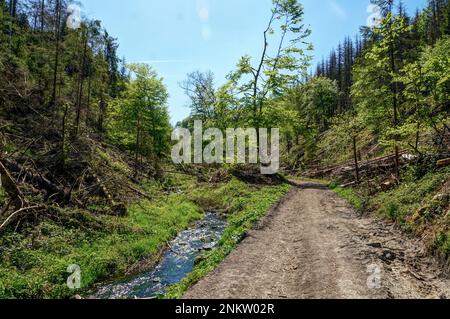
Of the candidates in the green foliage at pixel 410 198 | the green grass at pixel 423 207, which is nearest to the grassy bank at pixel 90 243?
the green foliage at pixel 410 198

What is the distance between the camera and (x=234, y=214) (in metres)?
20.4

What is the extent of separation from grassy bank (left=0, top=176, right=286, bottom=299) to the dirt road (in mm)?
1618

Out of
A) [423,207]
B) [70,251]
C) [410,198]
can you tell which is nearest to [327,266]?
[423,207]

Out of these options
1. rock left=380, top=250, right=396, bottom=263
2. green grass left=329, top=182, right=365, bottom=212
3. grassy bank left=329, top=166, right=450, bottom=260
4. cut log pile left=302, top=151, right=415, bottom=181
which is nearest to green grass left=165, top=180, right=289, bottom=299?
green grass left=329, top=182, right=365, bottom=212

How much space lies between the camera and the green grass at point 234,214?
10.0 meters

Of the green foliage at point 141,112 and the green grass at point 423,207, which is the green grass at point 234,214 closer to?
the green grass at point 423,207

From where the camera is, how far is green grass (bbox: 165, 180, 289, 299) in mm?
10004

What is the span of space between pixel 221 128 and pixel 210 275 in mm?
25960

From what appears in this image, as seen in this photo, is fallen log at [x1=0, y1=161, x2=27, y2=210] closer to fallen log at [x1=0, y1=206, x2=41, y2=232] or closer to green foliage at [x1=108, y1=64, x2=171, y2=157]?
fallen log at [x1=0, y1=206, x2=41, y2=232]

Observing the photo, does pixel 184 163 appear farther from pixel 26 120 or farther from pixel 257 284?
pixel 257 284

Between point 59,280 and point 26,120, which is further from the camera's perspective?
point 26,120

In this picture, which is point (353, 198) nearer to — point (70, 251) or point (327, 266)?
point (327, 266)

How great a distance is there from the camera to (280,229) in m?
14.4
